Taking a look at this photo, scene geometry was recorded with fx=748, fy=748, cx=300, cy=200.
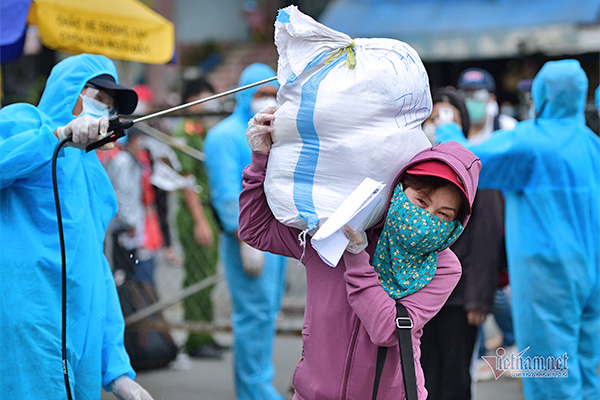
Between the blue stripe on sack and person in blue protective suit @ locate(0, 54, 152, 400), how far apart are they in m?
0.78

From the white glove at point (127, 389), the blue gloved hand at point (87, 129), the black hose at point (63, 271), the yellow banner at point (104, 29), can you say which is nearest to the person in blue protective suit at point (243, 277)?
the yellow banner at point (104, 29)

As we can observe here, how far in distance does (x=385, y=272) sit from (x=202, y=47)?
16.4 metres

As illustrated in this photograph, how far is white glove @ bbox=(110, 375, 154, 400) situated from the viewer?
2785mm

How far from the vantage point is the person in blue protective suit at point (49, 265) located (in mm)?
2693

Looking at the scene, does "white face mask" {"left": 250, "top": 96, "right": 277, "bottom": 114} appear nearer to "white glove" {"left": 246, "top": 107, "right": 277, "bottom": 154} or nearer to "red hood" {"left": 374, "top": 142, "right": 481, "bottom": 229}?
"white glove" {"left": 246, "top": 107, "right": 277, "bottom": 154}

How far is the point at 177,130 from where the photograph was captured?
6.55 m

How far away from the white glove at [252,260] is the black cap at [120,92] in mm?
1481

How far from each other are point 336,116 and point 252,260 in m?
2.32

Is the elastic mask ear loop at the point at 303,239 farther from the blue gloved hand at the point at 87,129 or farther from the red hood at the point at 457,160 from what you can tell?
the blue gloved hand at the point at 87,129

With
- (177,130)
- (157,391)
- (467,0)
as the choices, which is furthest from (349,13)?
(157,391)

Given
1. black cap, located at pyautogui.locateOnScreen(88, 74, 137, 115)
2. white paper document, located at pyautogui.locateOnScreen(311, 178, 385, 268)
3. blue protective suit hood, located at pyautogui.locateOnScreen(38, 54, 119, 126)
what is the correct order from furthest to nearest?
black cap, located at pyautogui.locateOnScreen(88, 74, 137, 115), blue protective suit hood, located at pyautogui.locateOnScreen(38, 54, 119, 126), white paper document, located at pyautogui.locateOnScreen(311, 178, 385, 268)

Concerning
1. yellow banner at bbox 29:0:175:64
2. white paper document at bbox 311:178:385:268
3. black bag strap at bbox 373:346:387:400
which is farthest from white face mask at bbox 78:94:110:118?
yellow banner at bbox 29:0:175:64

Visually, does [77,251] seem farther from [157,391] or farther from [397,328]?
[157,391]

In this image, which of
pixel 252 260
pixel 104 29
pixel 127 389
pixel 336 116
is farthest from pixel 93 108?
pixel 104 29
